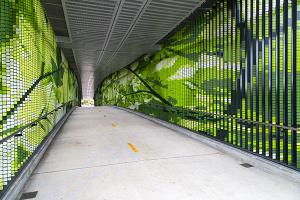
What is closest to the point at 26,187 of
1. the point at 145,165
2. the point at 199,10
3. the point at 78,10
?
the point at 145,165

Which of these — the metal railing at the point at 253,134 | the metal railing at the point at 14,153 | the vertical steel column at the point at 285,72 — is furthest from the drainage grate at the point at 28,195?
the vertical steel column at the point at 285,72

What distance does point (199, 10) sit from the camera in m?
6.44

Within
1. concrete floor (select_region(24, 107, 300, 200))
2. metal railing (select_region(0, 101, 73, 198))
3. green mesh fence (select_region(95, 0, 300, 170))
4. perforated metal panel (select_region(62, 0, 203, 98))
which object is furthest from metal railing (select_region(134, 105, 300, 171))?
metal railing (select_region(0, 101, 73, 198))

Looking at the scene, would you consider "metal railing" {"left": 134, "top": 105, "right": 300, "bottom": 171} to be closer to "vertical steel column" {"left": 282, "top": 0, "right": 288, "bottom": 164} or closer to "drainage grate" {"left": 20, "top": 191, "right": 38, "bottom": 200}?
"vertical steel column" {"left": 282, "top": 0, "right": 288, "bottom": 164}

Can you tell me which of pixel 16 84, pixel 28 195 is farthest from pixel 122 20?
pixel 28 195

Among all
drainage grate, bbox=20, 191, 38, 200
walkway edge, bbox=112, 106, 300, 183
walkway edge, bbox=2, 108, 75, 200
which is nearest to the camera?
walkway edge, bbox=2, 108, 75, 200

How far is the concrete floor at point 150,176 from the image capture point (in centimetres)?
308

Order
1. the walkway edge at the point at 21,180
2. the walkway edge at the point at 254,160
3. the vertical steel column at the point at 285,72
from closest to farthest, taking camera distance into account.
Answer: the walkway edge at the point at 21,180 → the walkway edge at the point at 254,160 → the vertical steel column at the point at 285,72

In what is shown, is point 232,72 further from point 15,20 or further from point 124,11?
point 15,20

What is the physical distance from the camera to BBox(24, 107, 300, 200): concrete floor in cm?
308

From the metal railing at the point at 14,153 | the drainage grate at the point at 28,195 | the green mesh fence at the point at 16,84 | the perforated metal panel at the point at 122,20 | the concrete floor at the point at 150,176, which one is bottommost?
the drainage grate at the point at 28,195

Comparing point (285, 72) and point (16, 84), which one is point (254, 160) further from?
point (16, 84)

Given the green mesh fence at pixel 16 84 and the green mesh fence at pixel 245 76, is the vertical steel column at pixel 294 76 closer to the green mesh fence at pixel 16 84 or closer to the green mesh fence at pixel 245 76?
the green mesh fence at pixel 245 76

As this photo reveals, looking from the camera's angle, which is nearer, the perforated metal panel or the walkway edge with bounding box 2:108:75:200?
the walkway edge with bounding box 2:108:75:200
